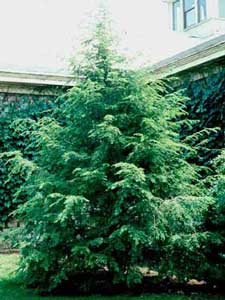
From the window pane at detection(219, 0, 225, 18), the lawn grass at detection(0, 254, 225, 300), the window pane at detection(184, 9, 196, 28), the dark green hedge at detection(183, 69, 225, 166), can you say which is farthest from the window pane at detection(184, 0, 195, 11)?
the lawn grass at detection(0, 254, 225, 300)

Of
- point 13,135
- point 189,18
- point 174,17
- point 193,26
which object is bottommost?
point 13,135

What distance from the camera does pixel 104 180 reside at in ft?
20.1

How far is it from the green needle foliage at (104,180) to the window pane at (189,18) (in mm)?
12529

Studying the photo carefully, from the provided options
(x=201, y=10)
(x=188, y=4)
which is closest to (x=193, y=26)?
(x=201, y=10)

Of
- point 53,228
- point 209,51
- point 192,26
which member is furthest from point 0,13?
point 53,228

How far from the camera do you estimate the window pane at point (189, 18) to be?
1840 centimetres

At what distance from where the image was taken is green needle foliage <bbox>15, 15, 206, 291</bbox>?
593cm

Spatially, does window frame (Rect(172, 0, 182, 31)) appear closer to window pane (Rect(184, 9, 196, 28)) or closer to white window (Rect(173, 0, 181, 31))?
white window (Rect(173, 0, 181, 31))

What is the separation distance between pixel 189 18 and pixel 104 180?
13950 millimetres

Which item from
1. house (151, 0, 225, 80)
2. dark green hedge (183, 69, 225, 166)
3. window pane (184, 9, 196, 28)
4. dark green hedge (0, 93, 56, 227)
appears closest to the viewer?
dark green hedge (183, 69, 225, 166)

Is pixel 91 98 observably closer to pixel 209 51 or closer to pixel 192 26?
pixel 209 51

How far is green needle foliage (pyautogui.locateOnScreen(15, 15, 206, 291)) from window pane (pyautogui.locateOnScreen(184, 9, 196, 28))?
12.5 metres

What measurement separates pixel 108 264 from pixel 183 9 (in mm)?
Result: 14940

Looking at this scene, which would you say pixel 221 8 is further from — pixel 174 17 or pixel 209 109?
pixel 209 109
